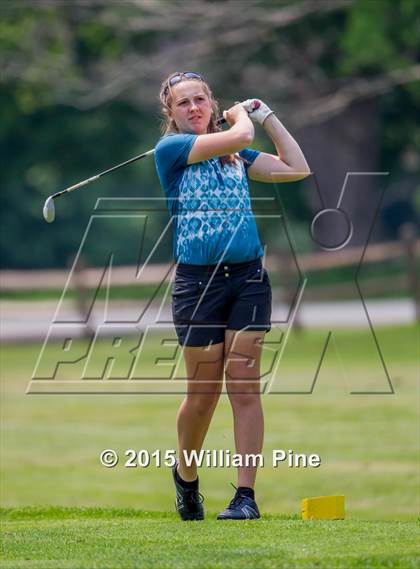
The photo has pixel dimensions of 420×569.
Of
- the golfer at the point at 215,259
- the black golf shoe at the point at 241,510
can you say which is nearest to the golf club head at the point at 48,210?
the golfer at the point at 215,259

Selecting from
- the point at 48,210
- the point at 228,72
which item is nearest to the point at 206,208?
the point at 48,210

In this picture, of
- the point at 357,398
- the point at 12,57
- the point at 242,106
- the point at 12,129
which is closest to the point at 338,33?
the point at 12,57

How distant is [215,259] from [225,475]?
17.0 feet

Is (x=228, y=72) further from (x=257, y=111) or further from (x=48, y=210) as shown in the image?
(x=257, y=111)

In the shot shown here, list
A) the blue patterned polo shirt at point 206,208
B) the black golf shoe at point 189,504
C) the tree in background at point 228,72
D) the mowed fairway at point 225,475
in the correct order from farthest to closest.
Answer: the tree in background at point 228,72 → the black golf shoe at point 189,504 → the blue patterned polo shirt at point 206,208 → the mowed fairway at point 225,475

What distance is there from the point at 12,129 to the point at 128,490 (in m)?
27.4

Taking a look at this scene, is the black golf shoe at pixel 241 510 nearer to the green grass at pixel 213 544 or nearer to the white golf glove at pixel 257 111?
the green grass at pixel 213 544

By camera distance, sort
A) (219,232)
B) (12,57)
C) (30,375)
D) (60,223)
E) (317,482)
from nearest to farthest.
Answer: (219,232) < (317,482) < (30,375) < (12,57) < (60,223)

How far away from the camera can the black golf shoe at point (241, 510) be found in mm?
6180

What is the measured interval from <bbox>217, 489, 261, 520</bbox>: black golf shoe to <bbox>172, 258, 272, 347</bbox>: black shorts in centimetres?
69

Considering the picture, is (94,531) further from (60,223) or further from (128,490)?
(60,223)

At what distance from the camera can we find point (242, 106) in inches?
247

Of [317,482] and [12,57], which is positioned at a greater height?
[12,57]

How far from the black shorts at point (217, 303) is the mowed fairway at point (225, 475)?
0.81 meters
